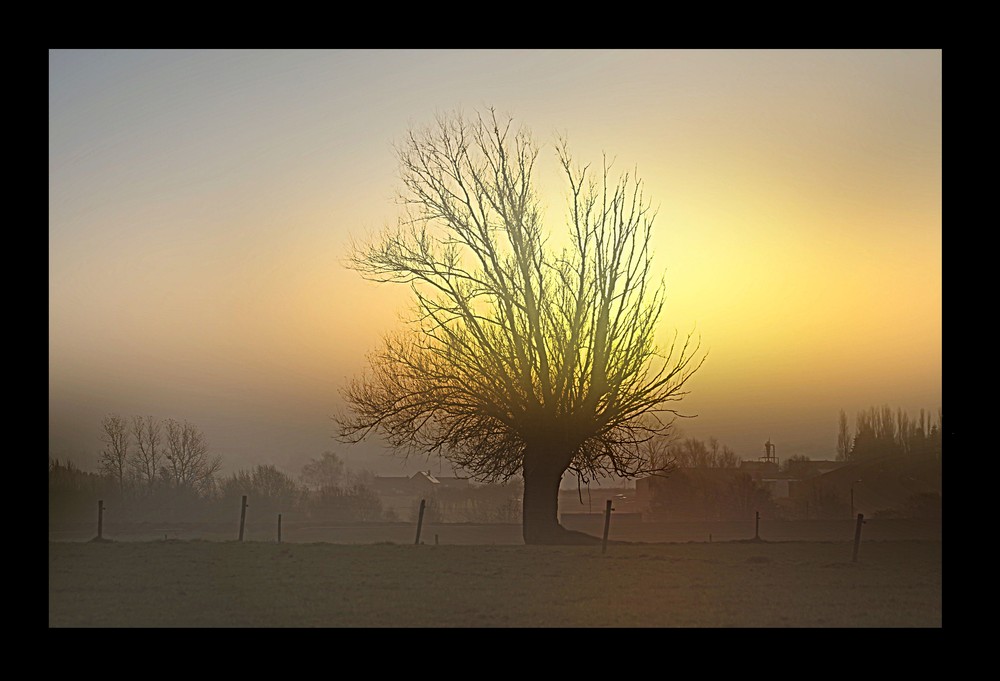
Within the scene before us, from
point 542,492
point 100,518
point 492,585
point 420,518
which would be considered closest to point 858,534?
point 542,492

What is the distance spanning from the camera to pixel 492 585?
34.3ft

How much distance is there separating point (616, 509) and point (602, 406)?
3.97ft

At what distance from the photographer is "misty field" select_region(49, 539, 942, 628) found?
30.8 ft

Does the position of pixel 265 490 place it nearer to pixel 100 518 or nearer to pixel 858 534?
pixel 100 518

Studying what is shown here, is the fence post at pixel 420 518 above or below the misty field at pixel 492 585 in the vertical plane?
above

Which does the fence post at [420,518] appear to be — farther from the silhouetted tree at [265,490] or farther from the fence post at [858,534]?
the fence post at [858,534]

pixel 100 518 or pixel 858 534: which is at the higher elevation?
pixel 100 518

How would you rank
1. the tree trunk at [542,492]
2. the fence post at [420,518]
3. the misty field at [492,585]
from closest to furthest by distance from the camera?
the misty field at [492,585] → the tree trunk at [542,492] → the fence post at [420,518]

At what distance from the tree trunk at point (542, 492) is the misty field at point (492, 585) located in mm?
287

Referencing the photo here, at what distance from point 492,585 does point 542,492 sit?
2.00 metres

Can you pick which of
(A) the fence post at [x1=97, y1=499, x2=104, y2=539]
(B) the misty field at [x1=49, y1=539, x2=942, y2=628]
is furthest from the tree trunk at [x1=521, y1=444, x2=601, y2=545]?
(A) the fence post at [x1=97, y1=499, x2=104, y2=539]

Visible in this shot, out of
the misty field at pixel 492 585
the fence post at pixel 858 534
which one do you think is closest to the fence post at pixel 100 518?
the misty field at pixel 492 585

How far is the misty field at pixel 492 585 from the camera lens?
939 cm
